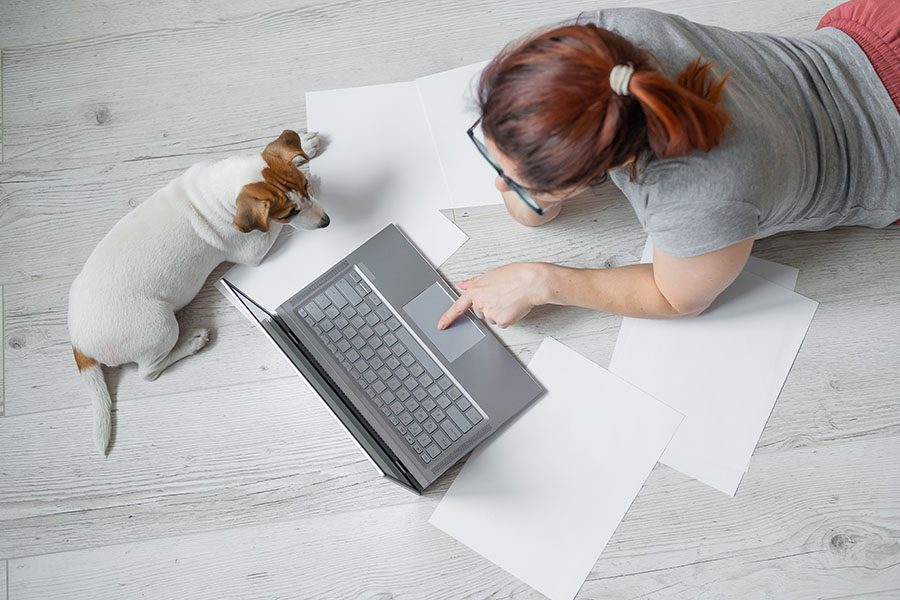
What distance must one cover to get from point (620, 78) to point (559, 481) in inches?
27.7

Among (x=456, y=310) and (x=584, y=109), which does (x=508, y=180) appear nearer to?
(x=584, y=109)

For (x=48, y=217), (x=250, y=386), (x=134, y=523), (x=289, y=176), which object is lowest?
(x=134, y=523)

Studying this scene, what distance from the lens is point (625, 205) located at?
1297 mm

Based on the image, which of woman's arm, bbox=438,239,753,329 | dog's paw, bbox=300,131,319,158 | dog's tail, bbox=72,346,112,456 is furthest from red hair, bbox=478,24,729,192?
dog's tail, bbox=72,346,112,456

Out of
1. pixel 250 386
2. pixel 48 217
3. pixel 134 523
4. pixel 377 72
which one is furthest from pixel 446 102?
pixel 134 523

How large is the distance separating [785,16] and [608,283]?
696 mm

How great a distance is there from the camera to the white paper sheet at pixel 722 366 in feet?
3.89

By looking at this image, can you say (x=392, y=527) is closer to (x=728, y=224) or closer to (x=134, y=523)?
(x=134, y=523)

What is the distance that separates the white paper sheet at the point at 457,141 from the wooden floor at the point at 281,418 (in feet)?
0.11

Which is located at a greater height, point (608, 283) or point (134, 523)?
point (608, 283)

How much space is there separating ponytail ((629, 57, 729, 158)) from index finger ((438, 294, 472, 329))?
1.50 feet

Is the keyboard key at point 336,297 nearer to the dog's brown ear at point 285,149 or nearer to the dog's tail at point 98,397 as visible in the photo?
the dog's brown ear at point 285,149

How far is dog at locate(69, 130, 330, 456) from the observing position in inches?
44.3

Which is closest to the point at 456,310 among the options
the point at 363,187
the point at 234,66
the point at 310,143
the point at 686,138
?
the point at 363,187
